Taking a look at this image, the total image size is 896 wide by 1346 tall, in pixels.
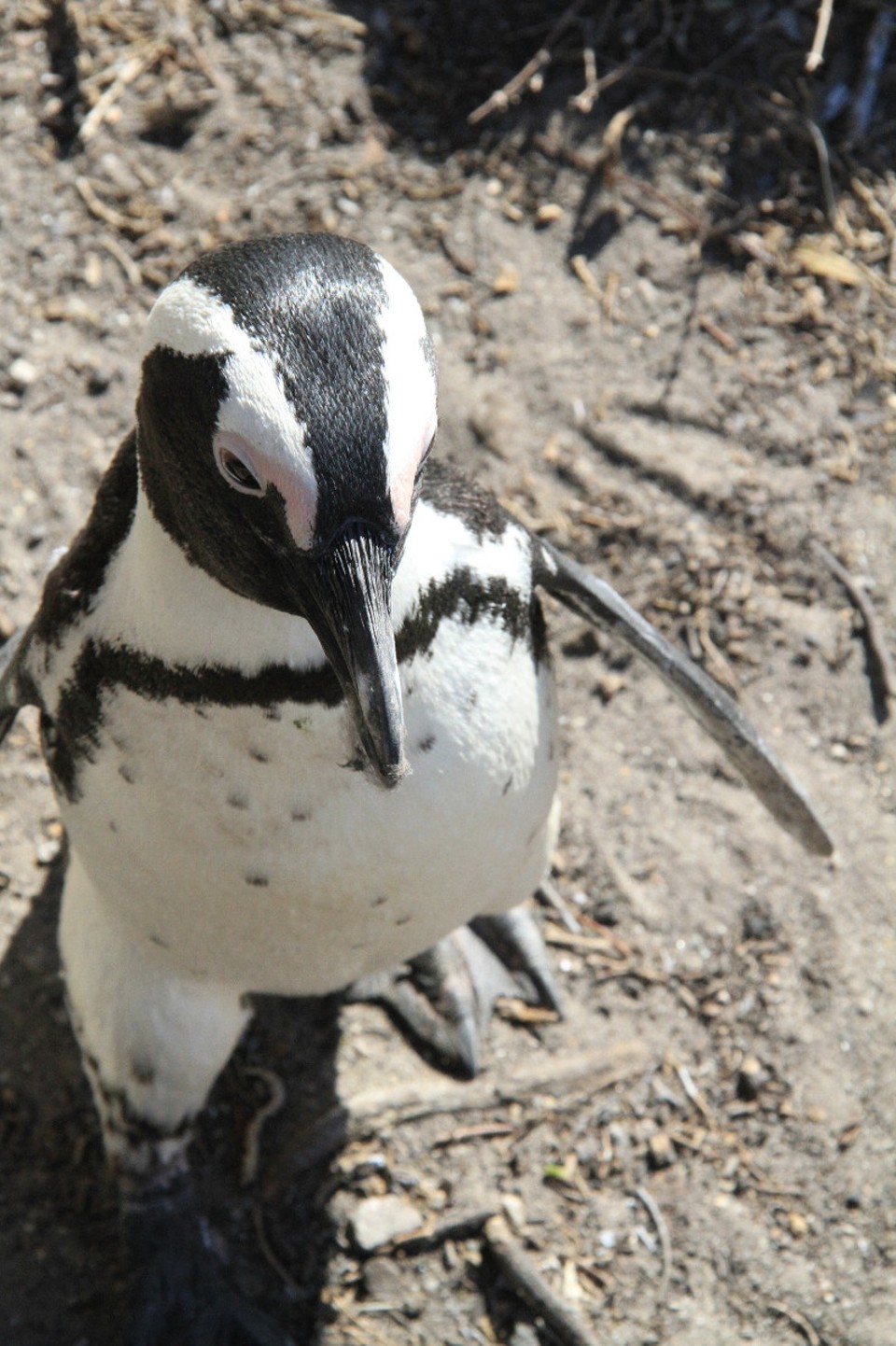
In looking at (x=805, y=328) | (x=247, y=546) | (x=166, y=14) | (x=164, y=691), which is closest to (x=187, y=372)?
(x=247, y=546)

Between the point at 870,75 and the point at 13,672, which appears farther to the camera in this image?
the point at 870,75

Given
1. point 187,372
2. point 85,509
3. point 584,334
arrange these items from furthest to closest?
point 584,334 < point 85,509 < point 187,372

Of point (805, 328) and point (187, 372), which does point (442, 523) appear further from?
point (805, 328)

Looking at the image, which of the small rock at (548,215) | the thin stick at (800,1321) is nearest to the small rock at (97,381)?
the small rock at (548,215)

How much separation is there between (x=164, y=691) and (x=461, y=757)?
33 centimetres

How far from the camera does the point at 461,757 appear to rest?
58.0 inches

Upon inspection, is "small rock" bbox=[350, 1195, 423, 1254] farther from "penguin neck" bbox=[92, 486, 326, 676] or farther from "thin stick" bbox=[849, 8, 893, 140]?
"thin stick" bbox=[849, 8, 893, 140]

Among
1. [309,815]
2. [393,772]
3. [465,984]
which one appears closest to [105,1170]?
[465,984]

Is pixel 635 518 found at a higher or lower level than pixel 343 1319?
higher

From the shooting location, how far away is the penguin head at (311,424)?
1.10 m

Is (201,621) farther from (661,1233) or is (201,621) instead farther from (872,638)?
(872,638)

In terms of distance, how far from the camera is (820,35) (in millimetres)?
2807

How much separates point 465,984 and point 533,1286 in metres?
0.47

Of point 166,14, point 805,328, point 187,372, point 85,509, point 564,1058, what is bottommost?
point 564,1058
